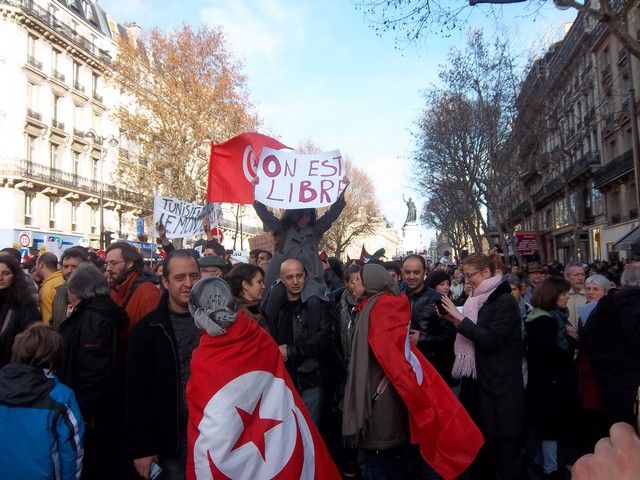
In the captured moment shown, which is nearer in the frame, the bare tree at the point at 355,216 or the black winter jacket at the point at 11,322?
the black winter jacket at the point at 11,322

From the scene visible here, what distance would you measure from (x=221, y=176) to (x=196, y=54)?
2430 centimetres

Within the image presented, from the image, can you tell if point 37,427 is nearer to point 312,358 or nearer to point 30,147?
point 312,358

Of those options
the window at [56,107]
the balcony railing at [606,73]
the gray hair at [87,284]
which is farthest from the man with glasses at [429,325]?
the window at [56,107]

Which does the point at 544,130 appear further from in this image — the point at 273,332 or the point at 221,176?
the point at 273,332

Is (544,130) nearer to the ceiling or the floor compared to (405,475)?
nearer to the ceiling

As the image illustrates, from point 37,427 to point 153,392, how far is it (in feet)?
1.96

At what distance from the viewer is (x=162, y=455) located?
336cm

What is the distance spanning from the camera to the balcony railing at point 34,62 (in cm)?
3734

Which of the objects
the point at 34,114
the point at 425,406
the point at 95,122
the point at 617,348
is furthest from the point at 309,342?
the point at 95,122

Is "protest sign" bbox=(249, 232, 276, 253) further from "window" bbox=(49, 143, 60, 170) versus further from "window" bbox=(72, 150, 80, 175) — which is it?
"window" bbox=(72, 150, 80, 175)

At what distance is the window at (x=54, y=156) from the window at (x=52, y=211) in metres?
2.30

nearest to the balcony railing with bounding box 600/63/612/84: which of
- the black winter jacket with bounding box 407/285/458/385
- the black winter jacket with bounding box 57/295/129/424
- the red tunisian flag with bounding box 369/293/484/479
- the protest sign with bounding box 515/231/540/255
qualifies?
the protest sign with bounding box 515/231/540/255

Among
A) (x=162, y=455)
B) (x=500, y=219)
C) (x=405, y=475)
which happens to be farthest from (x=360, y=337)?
(x=500, y=219)

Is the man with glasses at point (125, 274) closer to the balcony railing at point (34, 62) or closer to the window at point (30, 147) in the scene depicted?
the window at point (30, 147)
